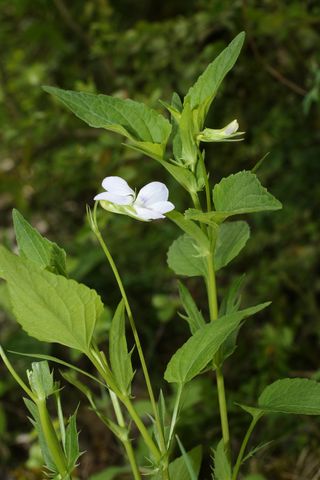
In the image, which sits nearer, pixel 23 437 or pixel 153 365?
pixel 23 437

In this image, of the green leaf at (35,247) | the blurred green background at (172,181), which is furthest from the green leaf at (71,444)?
the blurred green background at (172,181)

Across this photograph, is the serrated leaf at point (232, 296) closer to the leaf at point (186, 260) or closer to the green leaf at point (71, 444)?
the leaf at point (186, 260)

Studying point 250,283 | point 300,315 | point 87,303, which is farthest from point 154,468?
point 250,283

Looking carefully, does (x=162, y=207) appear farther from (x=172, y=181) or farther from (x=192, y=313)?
(x=172, y=181)

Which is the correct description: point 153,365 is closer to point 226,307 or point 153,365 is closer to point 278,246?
point 278,246

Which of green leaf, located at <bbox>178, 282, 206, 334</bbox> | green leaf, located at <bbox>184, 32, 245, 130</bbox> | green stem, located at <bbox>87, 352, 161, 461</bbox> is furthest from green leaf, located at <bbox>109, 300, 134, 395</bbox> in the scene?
green leaf, located at <bbox>184, 32, 245, 130</bbox>
